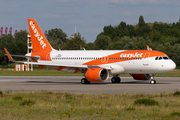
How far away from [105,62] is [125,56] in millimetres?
2634

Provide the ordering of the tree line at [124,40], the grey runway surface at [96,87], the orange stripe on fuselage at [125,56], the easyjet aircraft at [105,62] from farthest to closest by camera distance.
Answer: the tree line at [124,40], the orange stripe on fuselage at [125,56], the easyjet aircraft at [105,62], the grey runway surface at [96,87]

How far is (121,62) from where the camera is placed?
3756 cm

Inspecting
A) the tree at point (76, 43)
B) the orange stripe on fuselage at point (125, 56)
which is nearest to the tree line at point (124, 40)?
the tree at point (76, 43)

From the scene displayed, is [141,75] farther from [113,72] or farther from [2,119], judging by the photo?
[2,119]

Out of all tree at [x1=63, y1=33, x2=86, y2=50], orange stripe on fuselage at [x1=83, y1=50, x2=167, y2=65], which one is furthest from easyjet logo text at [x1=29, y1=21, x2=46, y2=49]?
tree at [x1=63, y1=33, x2=86, y2=50]

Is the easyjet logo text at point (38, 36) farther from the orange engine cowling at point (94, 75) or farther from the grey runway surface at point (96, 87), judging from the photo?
the orange engine cowling at point (94, 75)

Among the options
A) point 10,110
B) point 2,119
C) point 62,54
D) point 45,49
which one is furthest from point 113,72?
point 2,119

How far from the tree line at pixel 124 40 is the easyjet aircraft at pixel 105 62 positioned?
5811 cm

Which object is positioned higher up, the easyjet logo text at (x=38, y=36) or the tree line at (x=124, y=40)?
the tree line at (x=124, y=40)

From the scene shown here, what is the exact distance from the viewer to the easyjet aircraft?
35719 mm

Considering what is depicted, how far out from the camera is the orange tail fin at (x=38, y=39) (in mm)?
44062

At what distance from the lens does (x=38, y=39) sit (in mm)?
44312

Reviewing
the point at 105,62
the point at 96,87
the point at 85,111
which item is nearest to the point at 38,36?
the point at 105,62

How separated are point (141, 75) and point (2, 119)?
29359 millimetres
